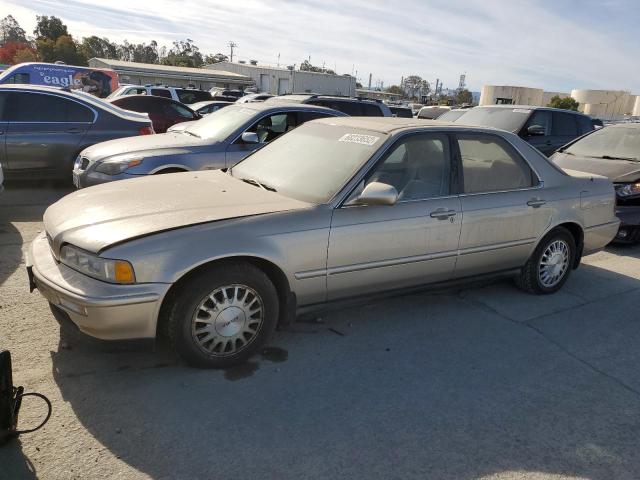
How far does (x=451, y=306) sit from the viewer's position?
15.6ft

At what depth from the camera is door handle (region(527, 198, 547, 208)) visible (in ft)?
15.4

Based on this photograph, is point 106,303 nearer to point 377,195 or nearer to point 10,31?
point 377,195

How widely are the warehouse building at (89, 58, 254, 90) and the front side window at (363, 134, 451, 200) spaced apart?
49003mm

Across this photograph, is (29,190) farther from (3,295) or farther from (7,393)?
(7,393)

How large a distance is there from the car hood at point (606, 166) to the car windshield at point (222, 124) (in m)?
4.26

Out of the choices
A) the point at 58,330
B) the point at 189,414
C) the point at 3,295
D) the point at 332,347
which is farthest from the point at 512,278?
the point at 3,295

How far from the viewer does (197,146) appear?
674 cm

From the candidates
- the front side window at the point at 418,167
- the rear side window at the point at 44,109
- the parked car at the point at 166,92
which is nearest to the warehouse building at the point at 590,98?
the parked car at the point at 166,92

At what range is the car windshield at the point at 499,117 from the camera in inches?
388

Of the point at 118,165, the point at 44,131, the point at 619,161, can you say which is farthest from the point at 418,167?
the point at 44,131

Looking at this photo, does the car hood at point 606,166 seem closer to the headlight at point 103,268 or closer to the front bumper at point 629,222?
the front bumper at point 629,222

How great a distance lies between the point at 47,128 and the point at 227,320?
6141mm

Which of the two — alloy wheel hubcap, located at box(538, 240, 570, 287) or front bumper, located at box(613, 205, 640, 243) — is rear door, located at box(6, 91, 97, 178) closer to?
alloy wheel hubcap, located at box(538, 240, 570, 287)

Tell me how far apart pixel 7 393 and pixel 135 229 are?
3.55ft
